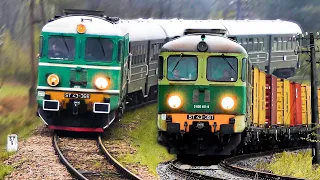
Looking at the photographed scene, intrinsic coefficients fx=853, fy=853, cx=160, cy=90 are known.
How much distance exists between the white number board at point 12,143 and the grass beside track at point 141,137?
2374 mm

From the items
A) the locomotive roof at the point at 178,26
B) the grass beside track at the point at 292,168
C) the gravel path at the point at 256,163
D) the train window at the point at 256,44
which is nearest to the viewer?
the grass beside track at the point at 292,168

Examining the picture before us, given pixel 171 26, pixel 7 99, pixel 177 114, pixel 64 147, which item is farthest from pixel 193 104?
pixel 7 99

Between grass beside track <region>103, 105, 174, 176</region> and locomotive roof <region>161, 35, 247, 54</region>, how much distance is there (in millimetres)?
2541

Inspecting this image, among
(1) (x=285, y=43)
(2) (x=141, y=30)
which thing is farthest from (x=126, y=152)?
(1) (x=285, y=43)

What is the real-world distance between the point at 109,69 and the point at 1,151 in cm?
360

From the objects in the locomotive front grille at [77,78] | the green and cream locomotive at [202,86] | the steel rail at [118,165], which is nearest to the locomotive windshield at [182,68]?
the green and cream locomotive at [202,86]

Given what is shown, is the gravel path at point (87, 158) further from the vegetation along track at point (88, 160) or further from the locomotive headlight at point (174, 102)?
the locomotive headlight at point (174, 102)

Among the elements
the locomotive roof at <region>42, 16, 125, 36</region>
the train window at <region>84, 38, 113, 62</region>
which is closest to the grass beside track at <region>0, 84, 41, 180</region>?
the train window at <region>84, 38, 113, 62</region>

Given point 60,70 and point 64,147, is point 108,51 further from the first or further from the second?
A: point 64,147

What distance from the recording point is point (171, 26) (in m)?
31.6

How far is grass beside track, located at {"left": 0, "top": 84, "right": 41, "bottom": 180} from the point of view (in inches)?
1071

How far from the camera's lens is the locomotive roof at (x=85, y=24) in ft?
70.5

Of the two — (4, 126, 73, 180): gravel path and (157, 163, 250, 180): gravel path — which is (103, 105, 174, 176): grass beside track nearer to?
(157, 163, 250, 180): gravel path

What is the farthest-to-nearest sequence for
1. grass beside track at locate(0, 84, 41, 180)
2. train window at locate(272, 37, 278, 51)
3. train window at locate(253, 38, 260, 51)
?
train window at locate(272, 37, 278, 51)
train window at locate(253, 38, 260, 51)
grass beside track at locate(0, 84, 41, 180)
